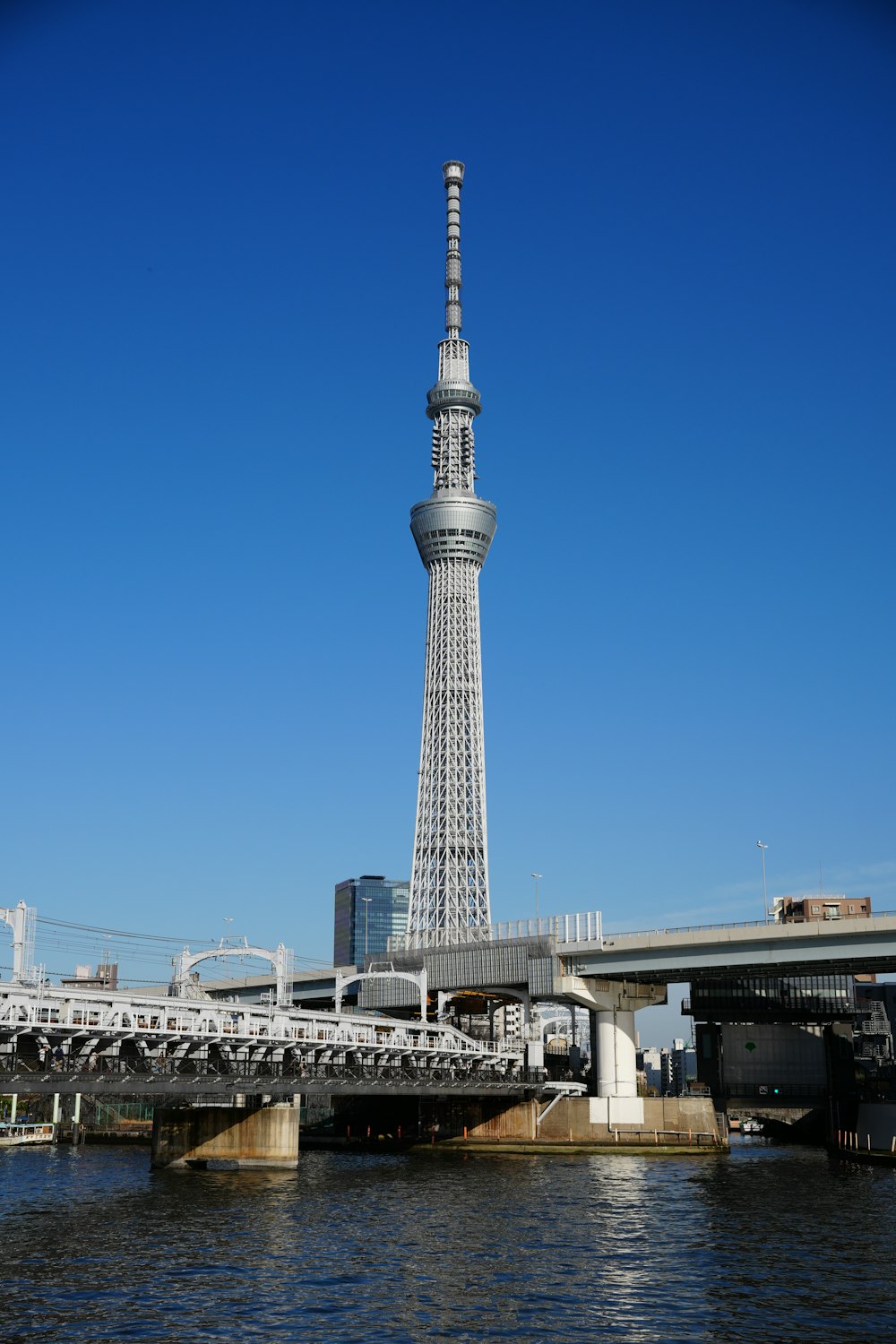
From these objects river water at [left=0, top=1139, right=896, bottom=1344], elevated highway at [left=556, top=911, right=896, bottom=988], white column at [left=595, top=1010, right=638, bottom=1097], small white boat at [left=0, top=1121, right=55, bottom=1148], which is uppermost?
elevated highway at [left=556, top=911, right=896, bottom=988]

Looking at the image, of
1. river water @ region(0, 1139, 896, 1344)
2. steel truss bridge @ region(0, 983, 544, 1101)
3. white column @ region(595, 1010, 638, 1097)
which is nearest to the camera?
river water @ region(0, 1139, 896, 1344)

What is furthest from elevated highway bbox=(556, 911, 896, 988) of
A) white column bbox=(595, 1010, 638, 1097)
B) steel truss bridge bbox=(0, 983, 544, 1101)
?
steel truss bridge bbox=(0, 983, 544, 1101)

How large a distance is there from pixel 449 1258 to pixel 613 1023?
261ft

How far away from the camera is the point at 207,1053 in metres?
97.2

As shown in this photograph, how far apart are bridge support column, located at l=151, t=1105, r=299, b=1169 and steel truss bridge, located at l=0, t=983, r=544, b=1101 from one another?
2.33 meters

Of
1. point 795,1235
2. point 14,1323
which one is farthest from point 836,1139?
point 14,1323

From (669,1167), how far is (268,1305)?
61.8 m

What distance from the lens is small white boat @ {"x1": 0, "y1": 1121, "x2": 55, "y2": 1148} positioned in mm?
137875

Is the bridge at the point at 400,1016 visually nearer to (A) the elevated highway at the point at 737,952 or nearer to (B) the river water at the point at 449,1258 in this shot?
(A) the elevated highway at the point at 737,952

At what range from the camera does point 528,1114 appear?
124812 mm

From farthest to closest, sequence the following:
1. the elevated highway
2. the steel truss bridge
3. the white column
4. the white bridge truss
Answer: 1. the white column
2. the elevated highway
3. the white bridge truss
4. the steel truss bridge

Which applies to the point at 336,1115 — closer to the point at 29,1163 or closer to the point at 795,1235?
Result: the point at 29,1163

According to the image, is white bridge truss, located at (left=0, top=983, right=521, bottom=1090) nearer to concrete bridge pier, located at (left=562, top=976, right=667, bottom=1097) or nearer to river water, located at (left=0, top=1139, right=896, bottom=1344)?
river water, located at (left=0, top=1139, right=896, bottom=1344)

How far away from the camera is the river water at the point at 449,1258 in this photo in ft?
147
